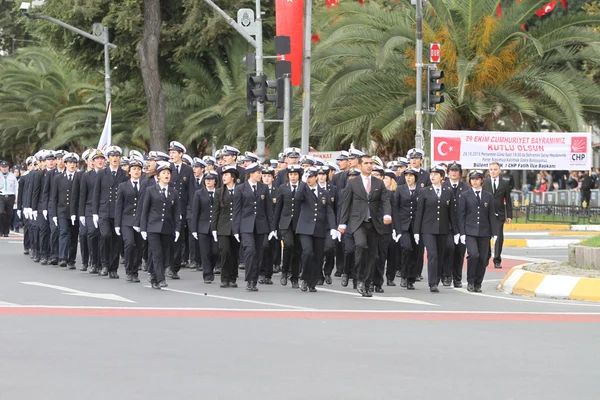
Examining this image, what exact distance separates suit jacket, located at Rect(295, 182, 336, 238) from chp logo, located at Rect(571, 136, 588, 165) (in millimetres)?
15479

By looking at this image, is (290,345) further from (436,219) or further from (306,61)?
(306,61)

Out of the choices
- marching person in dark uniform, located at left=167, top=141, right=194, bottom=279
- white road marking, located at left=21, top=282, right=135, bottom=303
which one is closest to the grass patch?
white road marking, located at left=21, top=282, right=135, bottom=303

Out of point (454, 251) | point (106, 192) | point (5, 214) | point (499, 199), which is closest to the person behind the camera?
point (454, 251)

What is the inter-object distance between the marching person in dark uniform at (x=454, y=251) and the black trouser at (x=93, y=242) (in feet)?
18.8

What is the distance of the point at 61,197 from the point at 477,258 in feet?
26.1

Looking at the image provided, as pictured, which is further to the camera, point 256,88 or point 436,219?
point 256,88

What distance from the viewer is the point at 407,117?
1283 inches

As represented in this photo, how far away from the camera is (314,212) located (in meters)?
17.6

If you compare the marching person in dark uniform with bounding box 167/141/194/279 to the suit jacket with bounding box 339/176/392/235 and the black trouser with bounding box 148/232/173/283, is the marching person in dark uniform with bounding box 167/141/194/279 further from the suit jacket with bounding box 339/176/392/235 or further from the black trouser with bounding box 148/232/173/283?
the suit jacket with bounding box 339/176/392/235

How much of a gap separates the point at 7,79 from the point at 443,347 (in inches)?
1894

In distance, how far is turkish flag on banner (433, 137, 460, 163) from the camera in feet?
102

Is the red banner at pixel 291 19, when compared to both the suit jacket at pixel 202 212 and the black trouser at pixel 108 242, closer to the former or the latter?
the black trouser at pixel 108 242

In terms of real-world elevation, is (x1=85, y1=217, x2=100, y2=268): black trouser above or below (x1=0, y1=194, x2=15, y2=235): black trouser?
below

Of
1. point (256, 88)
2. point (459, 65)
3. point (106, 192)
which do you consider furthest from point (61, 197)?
point (459, 65)
